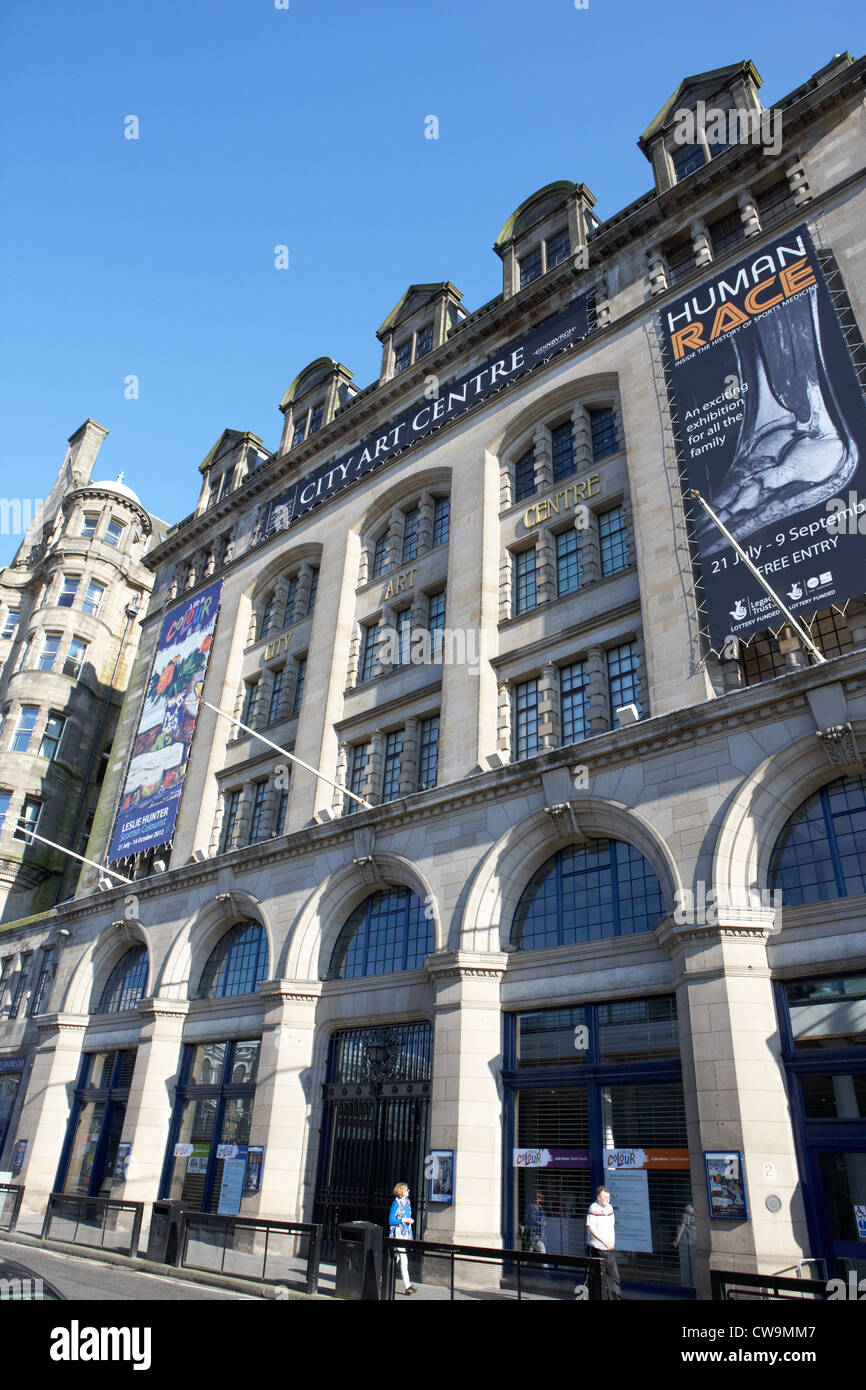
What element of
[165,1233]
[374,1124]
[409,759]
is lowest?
[165,1233]

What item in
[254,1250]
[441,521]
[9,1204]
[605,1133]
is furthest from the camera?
[441,521]

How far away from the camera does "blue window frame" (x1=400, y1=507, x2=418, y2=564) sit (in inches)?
1151

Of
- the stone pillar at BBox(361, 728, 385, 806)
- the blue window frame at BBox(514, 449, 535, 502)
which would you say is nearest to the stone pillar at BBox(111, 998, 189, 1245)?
the stone pillar at BBox(361, 728, 385, 806)

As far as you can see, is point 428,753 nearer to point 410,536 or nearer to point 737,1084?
point 410,536

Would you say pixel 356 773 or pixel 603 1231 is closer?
pixel 603 1231

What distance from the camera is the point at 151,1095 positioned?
25844mm

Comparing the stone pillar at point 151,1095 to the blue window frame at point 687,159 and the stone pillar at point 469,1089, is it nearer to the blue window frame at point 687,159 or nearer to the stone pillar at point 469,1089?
the stone pillar at point 469,1089

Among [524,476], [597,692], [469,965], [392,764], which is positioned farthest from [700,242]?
[469,965]

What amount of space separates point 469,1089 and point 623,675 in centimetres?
1000

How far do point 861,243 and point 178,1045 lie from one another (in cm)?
2915

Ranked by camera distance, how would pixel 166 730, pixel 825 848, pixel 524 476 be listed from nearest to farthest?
1. pixel 825 848
2. pixel 524 476
3. pixel 166 730

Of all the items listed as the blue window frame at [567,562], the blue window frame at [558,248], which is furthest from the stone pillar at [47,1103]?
the blue window frame at [558,248]

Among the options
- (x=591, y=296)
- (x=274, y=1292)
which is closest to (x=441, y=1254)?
(x=274, y=1292)

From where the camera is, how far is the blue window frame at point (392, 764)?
81.2 ft
